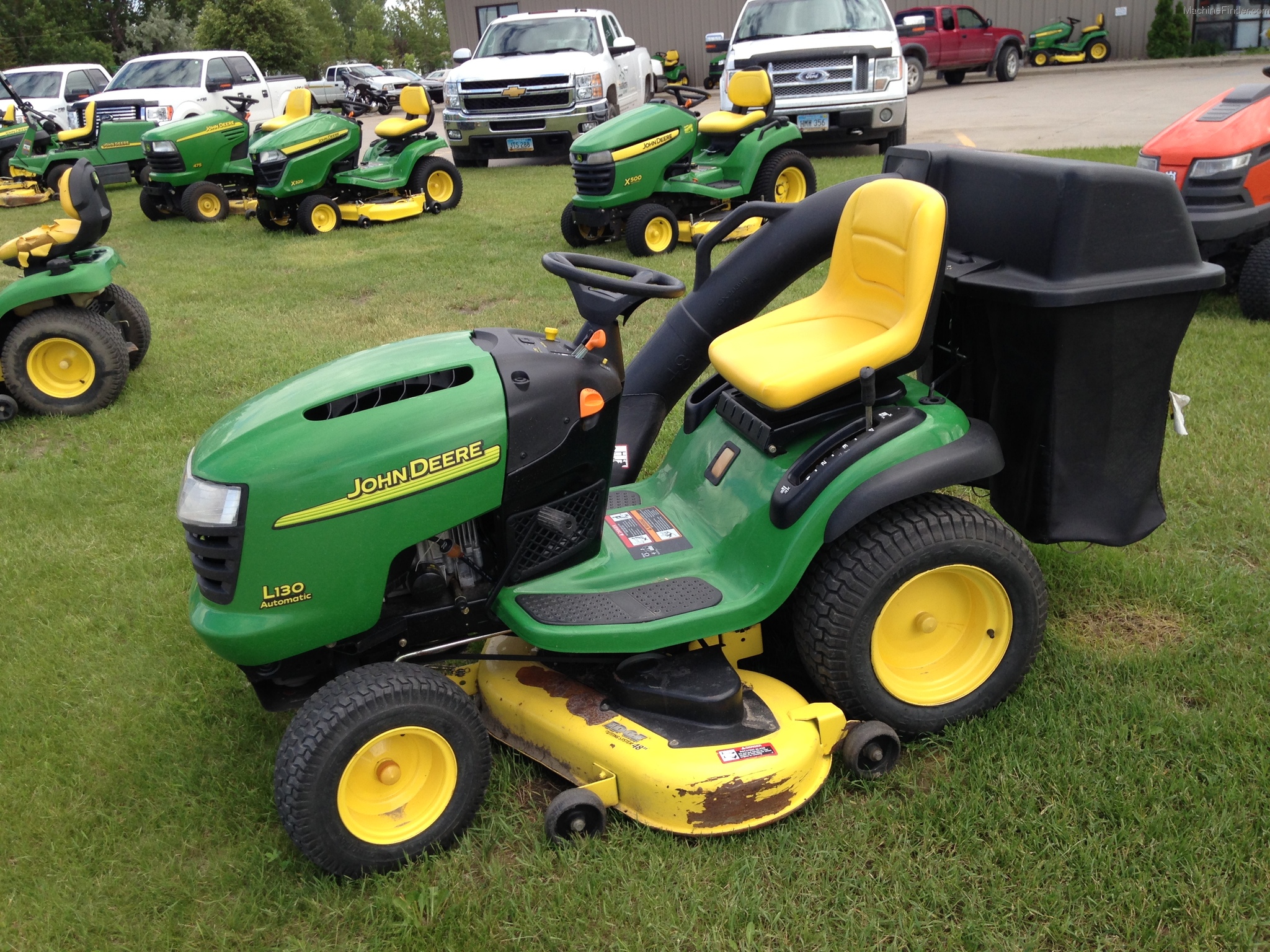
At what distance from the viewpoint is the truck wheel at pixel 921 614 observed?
8.33 ft

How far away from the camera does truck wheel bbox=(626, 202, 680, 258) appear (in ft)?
26.0

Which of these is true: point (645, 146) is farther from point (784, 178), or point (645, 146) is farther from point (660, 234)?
point (784, 178)

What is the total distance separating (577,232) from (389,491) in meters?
6.61

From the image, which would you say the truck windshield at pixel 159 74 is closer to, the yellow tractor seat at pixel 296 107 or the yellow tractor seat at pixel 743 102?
the yellow tractor seat at pixel 296 107

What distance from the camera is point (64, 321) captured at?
5414 mm

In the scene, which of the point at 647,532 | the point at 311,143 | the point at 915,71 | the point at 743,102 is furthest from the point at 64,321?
the point at 915,71

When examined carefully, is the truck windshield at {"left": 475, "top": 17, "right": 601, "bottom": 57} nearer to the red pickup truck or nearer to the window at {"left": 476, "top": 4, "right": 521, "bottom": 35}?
the red pickup truck

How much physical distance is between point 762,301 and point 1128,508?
1.32m

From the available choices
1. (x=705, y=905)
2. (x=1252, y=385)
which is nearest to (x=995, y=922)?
(x=705, y=905)

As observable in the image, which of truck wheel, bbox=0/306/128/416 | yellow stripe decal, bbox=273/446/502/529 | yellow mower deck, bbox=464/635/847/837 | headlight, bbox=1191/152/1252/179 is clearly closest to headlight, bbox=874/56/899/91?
headlight, bbox=1191/152/1252/179

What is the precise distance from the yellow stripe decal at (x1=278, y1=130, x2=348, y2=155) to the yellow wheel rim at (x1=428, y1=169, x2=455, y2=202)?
103 centimetres

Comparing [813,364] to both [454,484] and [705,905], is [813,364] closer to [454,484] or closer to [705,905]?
[454,484]

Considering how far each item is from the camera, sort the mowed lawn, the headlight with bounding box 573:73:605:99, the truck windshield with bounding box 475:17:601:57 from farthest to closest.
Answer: the truck windshield with bounding box 475:17:601:57 < the headlight with bounding box 573:73:605:99 < the mowed lawn

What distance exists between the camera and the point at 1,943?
7.30 feet
